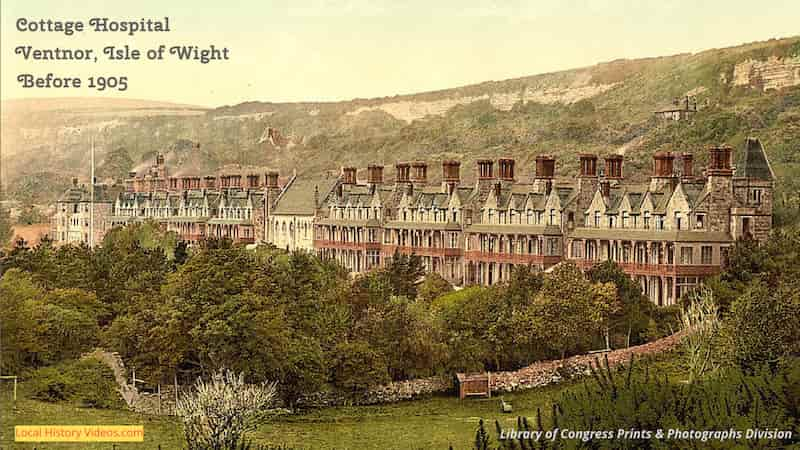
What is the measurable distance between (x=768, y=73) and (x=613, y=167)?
23.4 m

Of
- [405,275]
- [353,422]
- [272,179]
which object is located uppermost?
[272,179]

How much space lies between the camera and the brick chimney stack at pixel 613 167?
4738 centimetres

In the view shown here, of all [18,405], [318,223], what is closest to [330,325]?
[18,405]

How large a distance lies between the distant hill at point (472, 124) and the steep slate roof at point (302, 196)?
11.9 feet

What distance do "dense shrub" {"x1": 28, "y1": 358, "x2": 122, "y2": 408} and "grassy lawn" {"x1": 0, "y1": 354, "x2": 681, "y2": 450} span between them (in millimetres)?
563

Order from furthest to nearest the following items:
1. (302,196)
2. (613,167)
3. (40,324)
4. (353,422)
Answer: (302,196) < (613,167) < (40,324) < (353,422)

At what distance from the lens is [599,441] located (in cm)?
2105

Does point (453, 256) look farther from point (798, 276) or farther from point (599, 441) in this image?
point (599, 441)

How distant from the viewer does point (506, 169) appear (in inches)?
2058

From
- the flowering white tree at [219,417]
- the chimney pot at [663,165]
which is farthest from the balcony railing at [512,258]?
the flowering white tree at [219,417]

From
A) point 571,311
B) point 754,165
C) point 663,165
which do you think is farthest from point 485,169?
point 571,311

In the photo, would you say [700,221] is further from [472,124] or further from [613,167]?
[472,124]

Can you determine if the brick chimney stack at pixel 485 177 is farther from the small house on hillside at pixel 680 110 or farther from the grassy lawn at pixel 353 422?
the grassy lawn at pixel 353 422

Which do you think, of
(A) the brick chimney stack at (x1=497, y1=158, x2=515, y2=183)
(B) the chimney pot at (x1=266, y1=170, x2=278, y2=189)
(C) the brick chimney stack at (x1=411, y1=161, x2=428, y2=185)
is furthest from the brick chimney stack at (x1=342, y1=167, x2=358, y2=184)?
(A) the brick chimney stack at (x1=497, y1=158, x2=515, y2=183)
